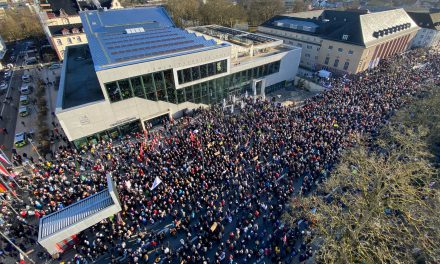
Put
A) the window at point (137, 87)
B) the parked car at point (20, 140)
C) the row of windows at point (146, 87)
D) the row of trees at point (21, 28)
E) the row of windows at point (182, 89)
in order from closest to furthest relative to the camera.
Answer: the row of windows at point (146, 87)
the row of windows at point (182, 89)
the window at point (137, 87)
the parked car at point (20, 140)
the row of trees at point (21, 28)

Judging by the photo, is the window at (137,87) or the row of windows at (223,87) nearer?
the window at (137,87)

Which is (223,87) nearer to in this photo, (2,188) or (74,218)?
(74,218)

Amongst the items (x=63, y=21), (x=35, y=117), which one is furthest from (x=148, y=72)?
(x=63, y=21)

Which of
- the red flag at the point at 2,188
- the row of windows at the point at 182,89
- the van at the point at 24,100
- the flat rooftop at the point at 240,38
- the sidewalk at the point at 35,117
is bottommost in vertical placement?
the sidewalk at the point at 35,117

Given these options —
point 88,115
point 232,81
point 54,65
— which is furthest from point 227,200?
point 54,65

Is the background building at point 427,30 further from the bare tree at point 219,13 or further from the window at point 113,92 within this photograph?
the window at point 113,92

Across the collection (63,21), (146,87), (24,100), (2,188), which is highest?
(63,21)

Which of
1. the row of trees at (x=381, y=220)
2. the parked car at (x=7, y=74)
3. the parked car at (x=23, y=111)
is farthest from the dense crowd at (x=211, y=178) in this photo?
the parked car at (x=7, y=74)
